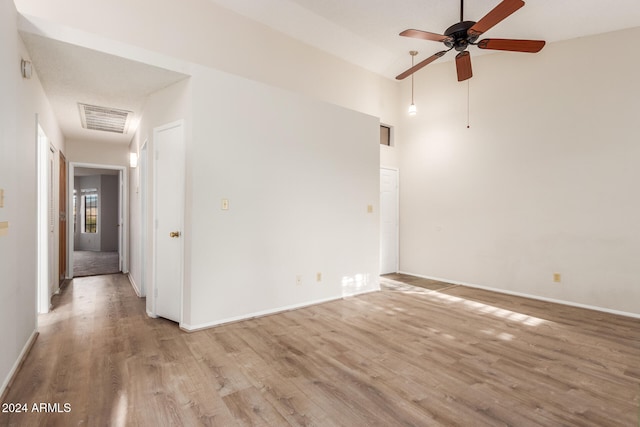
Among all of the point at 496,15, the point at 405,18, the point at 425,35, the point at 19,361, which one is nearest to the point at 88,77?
the point at 19,361

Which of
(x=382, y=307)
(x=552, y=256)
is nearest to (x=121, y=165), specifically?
(x=382, y=307)

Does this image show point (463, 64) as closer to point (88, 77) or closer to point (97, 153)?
point (88, 77)

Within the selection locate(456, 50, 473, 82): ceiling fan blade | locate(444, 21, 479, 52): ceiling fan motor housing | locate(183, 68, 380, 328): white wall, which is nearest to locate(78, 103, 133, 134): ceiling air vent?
locate(183, 68, 380, 328): white wall

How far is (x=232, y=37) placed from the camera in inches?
142

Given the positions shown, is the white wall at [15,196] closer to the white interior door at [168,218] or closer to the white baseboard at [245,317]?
the white interior door at [168,218]

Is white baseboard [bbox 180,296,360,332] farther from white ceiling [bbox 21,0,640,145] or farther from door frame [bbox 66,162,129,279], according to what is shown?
door frame [bbox 66,162,129,279]

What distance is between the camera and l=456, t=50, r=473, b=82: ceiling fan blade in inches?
127

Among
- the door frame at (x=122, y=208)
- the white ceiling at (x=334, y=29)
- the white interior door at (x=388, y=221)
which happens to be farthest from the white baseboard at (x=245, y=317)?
the door frame at (x=122, y=208)

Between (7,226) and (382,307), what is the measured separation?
12.5 ft

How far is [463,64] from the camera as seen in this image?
131 inches

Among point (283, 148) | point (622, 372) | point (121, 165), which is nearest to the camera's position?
point (622, 372)

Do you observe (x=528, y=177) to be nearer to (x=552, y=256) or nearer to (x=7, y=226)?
(x=552, y=256)

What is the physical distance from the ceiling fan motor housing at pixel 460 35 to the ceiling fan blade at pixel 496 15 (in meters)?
0.04

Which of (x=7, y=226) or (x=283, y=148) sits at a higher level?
(x=283, y=148)
